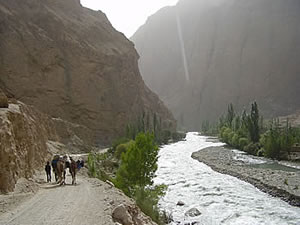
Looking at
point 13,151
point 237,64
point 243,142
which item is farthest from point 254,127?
point 237,64

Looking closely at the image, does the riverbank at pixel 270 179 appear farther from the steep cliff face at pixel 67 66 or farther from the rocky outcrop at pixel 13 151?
the steep cliff face at pixel 67 66

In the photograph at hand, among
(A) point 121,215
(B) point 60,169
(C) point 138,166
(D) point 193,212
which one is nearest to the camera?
(A) point 121,215

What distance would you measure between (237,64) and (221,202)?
154 m

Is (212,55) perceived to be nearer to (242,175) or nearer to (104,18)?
(104,18)

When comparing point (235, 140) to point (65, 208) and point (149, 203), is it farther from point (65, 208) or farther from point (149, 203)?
point (65, 208)

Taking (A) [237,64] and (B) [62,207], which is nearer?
(B) [62,207]

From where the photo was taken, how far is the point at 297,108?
135 m

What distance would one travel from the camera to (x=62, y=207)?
32.7ft

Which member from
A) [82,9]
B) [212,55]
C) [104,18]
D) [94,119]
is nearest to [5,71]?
[94,119]

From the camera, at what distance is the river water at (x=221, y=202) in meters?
17.5

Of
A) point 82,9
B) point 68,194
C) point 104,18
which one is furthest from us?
point 104,18

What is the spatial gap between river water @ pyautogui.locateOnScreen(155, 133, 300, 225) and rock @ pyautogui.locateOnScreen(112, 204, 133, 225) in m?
8.17

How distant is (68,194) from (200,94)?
15894 cm

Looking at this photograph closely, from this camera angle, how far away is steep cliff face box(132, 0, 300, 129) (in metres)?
152
